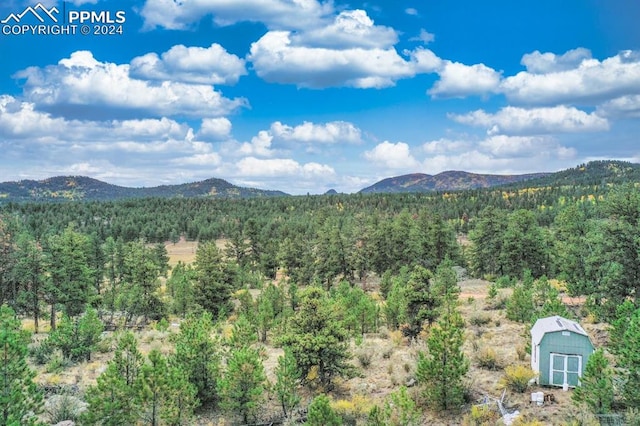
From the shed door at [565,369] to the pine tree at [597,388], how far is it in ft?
9.18

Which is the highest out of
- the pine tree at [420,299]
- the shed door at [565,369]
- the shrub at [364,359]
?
the pine tree at [420,299]

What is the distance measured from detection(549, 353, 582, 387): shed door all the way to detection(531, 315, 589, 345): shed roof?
85cm

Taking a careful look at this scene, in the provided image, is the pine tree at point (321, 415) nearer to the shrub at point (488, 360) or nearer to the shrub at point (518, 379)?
the shrub at point (518, 379)

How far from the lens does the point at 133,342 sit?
1681 centimetres

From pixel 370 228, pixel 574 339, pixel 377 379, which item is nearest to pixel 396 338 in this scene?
pixel 377 379

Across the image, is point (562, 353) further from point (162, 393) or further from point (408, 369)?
point (162, 393)

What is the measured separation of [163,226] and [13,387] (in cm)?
10994

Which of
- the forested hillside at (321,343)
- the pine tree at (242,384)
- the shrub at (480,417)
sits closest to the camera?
the forested hillside at (321,343)

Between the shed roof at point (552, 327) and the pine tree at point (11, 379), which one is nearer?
the pine tree at point (11, 379)

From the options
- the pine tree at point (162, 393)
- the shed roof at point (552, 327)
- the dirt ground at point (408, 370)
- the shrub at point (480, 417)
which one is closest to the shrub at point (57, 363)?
the dirt ground at point (408, 370)

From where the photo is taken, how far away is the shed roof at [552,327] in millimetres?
17953

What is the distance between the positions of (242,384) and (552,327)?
39.4 feet

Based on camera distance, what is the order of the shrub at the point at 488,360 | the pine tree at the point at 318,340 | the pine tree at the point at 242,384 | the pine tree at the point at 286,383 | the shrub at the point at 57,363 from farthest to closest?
the shrub at the point at 57,363, the shrub at the point at 488,360, the pine tree at the point at 318,340, the pine tree at the point at 286,383, the pine tree at the point at 242,384

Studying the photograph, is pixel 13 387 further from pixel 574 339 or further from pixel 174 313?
pixel 174 313
